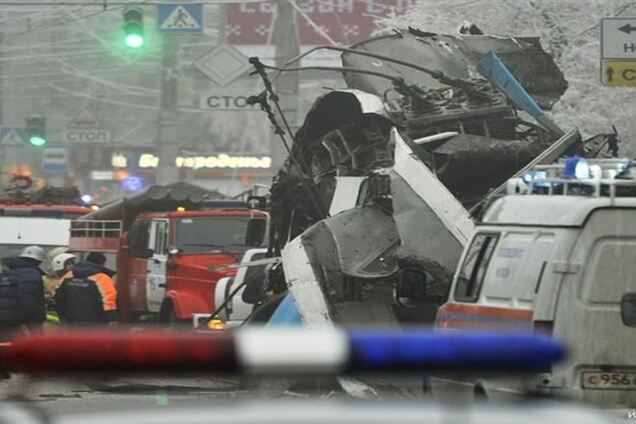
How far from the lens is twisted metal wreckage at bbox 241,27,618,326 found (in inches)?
536

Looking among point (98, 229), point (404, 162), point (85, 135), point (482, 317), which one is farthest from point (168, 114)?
point (482, 317)

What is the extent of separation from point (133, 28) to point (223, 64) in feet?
22.9

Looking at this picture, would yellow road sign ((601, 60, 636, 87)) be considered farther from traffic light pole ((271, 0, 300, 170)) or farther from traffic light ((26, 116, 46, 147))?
traffic light ((26, 116, 46, 147))

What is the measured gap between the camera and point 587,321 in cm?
1001

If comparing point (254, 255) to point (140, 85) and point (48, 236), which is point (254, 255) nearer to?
point (48, 236)

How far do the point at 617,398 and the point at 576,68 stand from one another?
23.4 metres

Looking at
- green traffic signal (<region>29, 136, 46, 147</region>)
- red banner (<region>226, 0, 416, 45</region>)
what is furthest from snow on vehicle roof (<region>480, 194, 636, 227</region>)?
red banner (<region>226, 0, 416, 45</region>)

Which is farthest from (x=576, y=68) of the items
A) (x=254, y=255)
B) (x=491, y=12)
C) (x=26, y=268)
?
(x=26, y=268)

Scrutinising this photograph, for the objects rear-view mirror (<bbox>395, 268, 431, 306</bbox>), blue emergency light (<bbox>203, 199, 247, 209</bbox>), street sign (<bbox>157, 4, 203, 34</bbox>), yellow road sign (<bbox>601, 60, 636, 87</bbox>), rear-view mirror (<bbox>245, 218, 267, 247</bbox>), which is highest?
street sign (<bbox>157, 4, 203, 34</bbox>)

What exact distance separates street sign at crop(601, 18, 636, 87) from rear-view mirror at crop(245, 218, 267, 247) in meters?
5.80

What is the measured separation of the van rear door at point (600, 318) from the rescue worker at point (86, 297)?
10607mm

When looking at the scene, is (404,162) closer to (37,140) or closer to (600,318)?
(600,318)

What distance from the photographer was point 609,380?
10023 mm

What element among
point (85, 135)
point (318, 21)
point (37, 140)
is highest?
point (318, 21)
